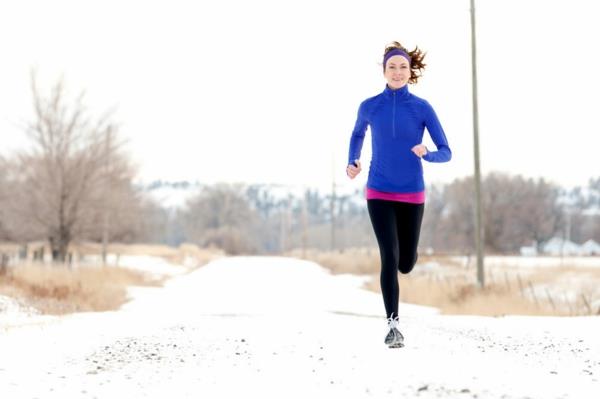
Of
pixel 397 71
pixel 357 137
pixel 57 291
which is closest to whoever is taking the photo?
pixel 397 71

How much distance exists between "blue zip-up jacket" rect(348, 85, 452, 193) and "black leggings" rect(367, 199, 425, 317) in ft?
0.50

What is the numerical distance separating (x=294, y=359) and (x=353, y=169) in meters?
1.76

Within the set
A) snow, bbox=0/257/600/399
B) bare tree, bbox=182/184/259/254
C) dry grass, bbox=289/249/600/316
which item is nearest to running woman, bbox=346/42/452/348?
snow, bbox=0/257/600/399

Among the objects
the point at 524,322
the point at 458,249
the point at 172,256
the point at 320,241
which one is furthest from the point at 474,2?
the point at 320,241

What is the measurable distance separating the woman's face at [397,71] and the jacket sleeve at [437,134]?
0.99ft

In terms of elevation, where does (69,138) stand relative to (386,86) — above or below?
above

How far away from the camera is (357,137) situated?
19.8 feet

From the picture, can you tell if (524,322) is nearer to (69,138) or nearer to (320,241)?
(69,138)

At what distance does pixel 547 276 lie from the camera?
24.3 meters

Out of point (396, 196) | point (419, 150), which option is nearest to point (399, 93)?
point (419, 150)

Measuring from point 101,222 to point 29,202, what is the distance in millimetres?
3376

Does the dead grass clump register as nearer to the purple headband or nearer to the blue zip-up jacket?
the blue zip-up jacket

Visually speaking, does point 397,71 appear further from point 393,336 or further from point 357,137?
point 393,336

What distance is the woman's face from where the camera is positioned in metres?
5.79
